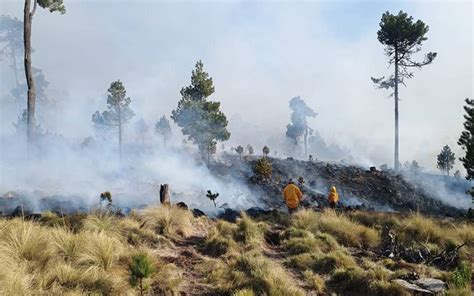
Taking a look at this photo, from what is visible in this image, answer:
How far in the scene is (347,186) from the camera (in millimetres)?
30891

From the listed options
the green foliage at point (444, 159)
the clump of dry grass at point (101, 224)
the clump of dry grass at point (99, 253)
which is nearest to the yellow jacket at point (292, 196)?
the clump of dry grass at point (101, 224)

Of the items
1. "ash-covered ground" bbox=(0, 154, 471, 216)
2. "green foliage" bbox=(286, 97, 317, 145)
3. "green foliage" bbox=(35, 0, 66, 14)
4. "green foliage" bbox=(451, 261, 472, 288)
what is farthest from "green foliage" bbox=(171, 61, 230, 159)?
"green foliage" bbox=(286, 97, 317, 145)

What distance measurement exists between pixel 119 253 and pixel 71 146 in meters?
30.9

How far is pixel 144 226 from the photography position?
9.70m

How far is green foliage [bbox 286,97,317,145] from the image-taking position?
230 ft

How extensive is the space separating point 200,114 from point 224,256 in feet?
85.1

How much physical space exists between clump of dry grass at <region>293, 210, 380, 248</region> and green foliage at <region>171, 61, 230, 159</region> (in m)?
21.7

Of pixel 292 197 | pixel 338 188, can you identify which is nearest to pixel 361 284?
pixel 292 197

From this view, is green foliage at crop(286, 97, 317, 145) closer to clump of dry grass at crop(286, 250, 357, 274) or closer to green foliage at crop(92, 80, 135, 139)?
green foliage at crop(92, 80, 135, 139)

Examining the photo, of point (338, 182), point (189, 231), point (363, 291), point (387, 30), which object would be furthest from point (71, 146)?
point (363, 291)

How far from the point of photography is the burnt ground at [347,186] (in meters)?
27.7

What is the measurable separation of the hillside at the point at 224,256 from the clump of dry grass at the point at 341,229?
33mm

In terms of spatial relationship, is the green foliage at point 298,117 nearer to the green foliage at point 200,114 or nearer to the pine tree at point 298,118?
the pine tree at point 298,118

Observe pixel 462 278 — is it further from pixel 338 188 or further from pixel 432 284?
pixel 338 188
